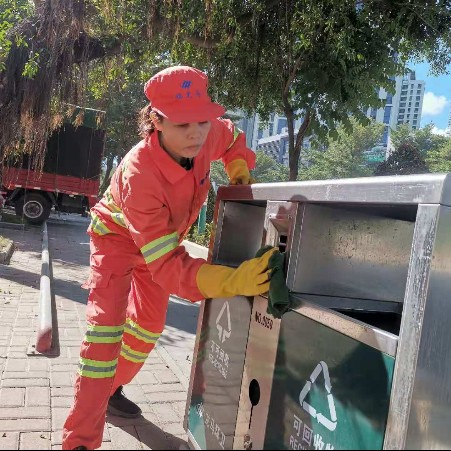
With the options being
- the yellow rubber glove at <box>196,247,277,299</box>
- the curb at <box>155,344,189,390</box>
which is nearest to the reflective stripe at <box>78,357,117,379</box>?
the yellow rubber glove at <box>196,247,277,299</box>

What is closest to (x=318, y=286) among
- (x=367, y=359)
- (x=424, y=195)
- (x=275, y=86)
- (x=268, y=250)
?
(x=268, y=250)

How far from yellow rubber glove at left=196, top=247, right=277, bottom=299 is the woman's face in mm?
526

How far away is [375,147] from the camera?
38.0 m

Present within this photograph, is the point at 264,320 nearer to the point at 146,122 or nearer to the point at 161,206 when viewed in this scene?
the point at 161,206

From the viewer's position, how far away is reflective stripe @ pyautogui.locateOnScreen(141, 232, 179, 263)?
6.40 feet

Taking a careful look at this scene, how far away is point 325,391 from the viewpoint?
1.46 metres

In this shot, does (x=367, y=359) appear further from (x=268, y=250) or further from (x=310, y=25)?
(x=310, y=25)

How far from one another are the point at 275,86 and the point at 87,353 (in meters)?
5.44

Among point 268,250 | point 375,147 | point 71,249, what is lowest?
point 71,249

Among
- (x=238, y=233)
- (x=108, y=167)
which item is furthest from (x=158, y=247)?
(x=108, y=167)

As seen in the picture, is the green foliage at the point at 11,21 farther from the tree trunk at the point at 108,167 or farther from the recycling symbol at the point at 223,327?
the tree trunk at the point at 108,167

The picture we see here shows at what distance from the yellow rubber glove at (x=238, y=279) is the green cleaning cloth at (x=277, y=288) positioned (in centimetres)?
2

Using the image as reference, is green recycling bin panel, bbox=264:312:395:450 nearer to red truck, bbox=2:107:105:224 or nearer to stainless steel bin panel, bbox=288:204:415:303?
stainless steel bin panel, bbox=288:204:415:303

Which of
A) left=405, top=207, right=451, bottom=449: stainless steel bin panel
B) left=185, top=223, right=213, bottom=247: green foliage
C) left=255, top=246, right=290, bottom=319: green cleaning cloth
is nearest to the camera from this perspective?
left=405, top=207, right=451, bottom=449: stainless steel bin panel
